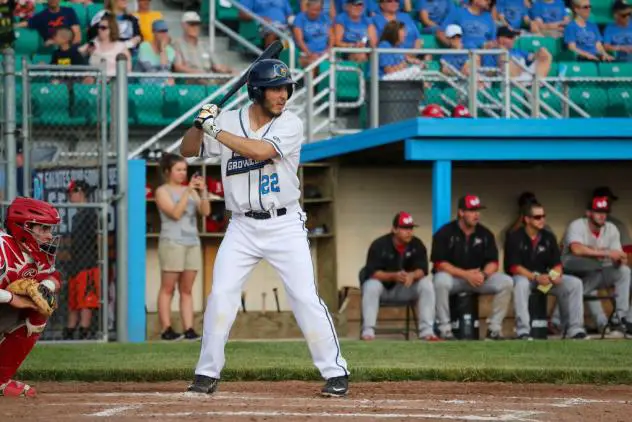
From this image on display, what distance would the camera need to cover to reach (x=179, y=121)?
47.3 feet

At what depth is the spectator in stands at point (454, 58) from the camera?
49.8ft

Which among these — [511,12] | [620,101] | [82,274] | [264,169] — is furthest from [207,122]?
[511,12]

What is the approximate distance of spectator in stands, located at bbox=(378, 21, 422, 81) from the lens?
1479 centimetres

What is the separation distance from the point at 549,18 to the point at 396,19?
2.63 m

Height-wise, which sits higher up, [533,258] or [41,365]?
[533,258]

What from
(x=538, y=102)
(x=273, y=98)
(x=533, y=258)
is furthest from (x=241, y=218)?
(x=538, y=102)

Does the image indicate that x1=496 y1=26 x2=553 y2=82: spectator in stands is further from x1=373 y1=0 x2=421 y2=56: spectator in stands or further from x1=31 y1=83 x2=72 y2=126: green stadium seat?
x1=31 y1=83 x2=72 y2=126: green stadium seat

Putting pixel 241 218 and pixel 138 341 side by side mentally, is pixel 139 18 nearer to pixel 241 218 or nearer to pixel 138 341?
pixel 138 341

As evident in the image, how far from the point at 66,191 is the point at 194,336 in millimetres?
1823

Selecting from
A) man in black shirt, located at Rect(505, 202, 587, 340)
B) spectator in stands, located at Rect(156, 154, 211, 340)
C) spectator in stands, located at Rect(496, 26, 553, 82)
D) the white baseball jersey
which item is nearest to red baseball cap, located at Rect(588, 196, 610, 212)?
man in black shirt, located at Rect(505, 202, 587, 340)

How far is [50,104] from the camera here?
13461 millimetres

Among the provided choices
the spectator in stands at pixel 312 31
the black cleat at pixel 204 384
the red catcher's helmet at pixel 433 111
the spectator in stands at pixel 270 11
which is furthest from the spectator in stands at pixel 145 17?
the black cleat at pixel 204 384

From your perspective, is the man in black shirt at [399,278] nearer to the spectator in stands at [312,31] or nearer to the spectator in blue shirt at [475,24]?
the spectator in stands at [312,31]

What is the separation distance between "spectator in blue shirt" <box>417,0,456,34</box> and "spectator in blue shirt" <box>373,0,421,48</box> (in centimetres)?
41
